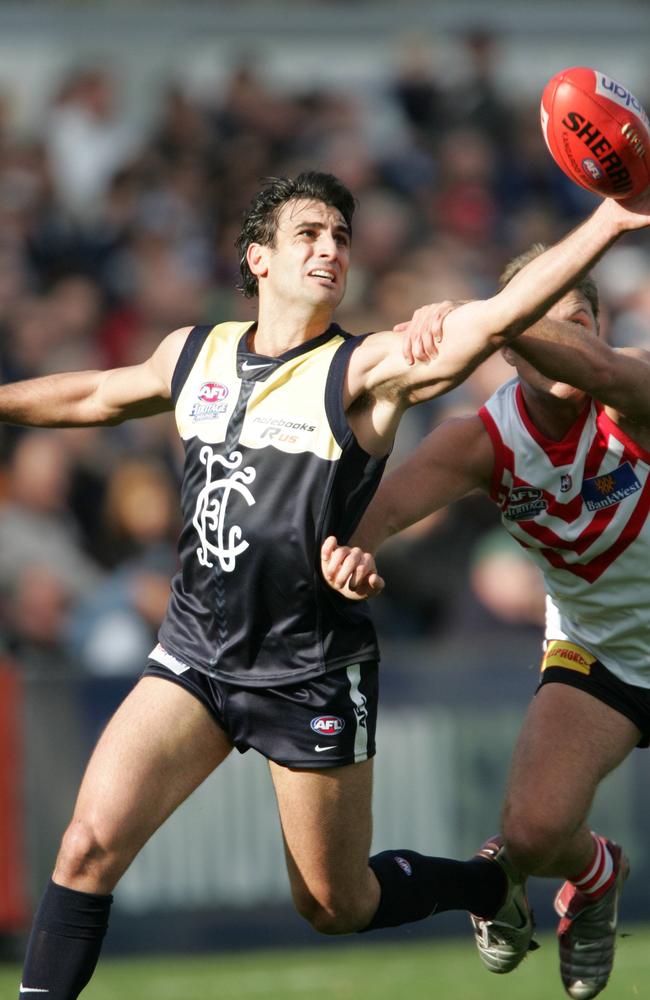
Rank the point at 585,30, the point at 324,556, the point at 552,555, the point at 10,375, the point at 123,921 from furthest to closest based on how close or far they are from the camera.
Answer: the point at 585,30, the point at 10,375, the point at 123,921, the point at 552,555, the point at 324,556

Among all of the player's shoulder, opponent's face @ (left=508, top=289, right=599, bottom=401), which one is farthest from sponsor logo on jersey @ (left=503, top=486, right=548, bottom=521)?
the player's shoulder

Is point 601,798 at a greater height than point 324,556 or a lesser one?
lesser

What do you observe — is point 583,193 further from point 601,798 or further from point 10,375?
point 601,798

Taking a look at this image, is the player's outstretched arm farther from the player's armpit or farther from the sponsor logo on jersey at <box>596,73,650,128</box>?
the sponsor logo on jersey at <box>596,73,650,128</box>

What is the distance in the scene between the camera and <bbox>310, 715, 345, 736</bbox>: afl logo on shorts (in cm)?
530

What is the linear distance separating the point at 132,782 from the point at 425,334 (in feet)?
5.19

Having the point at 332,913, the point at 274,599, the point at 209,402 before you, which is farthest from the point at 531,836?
the point at 209,402

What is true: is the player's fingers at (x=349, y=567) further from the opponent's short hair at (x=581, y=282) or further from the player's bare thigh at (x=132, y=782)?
the opponent's short hair at (x=581, y=282)

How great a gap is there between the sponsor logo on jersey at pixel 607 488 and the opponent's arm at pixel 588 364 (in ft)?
0.98

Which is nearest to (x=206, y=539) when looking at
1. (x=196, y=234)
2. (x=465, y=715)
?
(x=465, y=715)

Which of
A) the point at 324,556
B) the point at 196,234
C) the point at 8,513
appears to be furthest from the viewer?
the point at 196,234

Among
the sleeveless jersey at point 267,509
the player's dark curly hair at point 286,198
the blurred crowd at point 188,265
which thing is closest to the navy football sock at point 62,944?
the sleeveless jersey at point 267,509

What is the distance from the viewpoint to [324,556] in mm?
5031

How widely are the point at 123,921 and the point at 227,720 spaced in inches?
142
